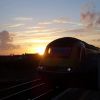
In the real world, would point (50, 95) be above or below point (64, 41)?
below

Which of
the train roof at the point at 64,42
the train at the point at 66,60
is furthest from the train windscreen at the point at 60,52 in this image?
the train roof at the point at 64,42

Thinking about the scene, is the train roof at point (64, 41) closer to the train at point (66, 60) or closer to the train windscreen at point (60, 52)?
the train at point (66, 60)

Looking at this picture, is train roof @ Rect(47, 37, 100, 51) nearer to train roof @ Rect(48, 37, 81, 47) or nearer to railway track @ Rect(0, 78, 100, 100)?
train roof @ Rect(48, 37, 81, 47)

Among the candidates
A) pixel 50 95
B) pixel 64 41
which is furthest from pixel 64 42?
pixel 50 95

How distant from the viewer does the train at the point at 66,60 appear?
2000 centimetres

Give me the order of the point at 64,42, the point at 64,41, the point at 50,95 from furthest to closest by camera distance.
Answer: the point at 64,41 < the point at 64,42 < the point at 50,95

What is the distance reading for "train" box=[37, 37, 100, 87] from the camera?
20000mm

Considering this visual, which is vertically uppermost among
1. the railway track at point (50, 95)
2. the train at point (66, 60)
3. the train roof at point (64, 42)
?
the train roof at point (64, 42)

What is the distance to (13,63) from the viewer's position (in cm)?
4869

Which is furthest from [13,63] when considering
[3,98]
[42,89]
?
[3,98]

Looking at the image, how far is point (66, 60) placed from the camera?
66.5 feet

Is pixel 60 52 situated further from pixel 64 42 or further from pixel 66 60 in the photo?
pixel 64 42

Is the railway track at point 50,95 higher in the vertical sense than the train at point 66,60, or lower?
lower

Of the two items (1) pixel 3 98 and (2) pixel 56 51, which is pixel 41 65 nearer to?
(2) pixel 56 51
